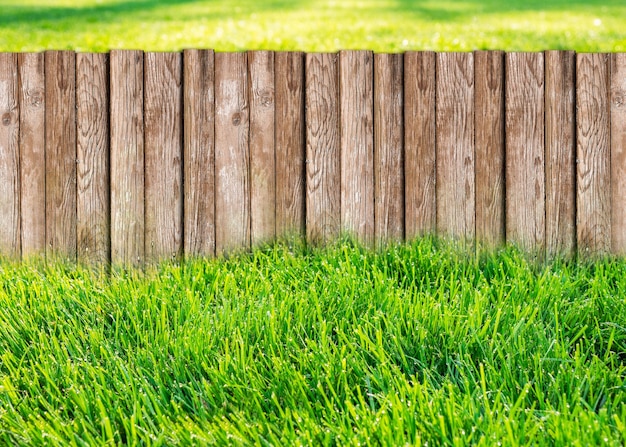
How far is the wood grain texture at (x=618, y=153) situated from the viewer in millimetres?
3719

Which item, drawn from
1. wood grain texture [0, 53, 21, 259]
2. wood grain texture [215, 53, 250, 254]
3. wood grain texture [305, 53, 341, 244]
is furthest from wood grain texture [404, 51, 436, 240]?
wood grain texture [0, 53, 21, 259]

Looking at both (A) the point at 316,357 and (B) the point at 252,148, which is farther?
(B) the point at 252,148

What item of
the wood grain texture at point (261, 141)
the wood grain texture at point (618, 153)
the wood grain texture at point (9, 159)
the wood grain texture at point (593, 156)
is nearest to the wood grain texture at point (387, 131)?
the wood grain texture at point (261, 141)

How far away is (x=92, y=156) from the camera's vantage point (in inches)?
144

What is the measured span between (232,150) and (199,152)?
172 mm

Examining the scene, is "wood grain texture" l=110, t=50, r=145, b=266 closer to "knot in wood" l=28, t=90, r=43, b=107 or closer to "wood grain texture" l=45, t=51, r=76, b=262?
"wood grain texture" l=45, t=51, r=76, b=262

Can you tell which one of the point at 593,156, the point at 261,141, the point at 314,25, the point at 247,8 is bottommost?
the point at 593,156

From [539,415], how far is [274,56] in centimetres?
225

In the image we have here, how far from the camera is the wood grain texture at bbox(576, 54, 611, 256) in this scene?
3709 millimetres

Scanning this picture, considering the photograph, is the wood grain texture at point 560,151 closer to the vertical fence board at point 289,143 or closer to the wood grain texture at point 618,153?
the wood grain texture at point 618,153

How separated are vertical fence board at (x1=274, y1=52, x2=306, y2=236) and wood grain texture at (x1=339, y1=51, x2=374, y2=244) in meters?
0.21

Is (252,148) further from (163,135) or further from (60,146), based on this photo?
(60,146)

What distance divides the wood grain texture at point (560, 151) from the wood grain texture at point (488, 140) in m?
0.26

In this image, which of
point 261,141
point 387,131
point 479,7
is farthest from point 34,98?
point 479,7
